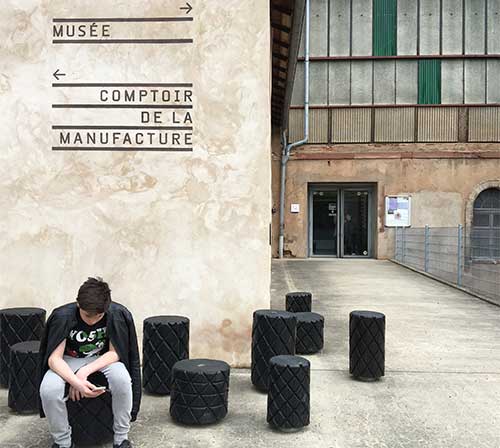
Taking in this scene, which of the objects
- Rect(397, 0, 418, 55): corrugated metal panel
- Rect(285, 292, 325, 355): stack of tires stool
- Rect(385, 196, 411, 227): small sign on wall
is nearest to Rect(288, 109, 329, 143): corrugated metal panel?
Rect(385, 196, 411, 227): small sign on wall

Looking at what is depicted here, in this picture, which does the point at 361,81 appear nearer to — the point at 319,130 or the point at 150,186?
the point at 319,130

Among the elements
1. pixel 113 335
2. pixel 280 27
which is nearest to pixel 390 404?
pixel 113 335

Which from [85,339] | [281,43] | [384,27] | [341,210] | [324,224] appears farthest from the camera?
Result: [324,224]

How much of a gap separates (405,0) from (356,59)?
292 centimetres

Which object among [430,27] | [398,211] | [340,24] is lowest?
[398,211]

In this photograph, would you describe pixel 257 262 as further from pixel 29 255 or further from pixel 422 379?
pixel 29 255

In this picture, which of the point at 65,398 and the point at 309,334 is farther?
the point at 309,334

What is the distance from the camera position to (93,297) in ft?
10.8

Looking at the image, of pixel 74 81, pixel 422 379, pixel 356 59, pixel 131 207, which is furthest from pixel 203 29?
pixel 356 59

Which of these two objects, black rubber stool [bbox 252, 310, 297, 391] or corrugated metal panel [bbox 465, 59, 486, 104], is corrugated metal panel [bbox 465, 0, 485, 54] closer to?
corrugated metal panel [bbox 465, 59, 486, 104]

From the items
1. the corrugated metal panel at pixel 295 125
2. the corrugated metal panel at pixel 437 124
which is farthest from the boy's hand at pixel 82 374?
the corrugated metal panel at pixel 437 124

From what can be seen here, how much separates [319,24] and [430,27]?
4127 mm

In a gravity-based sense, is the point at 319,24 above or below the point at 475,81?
above

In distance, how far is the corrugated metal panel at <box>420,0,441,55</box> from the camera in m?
20.4
